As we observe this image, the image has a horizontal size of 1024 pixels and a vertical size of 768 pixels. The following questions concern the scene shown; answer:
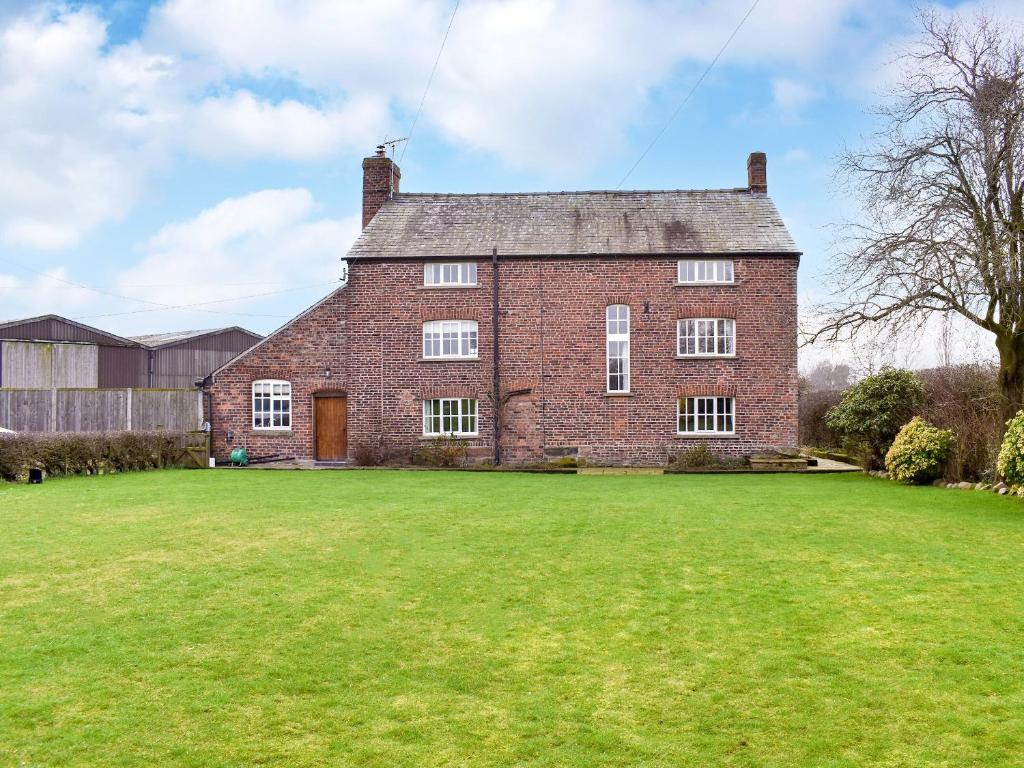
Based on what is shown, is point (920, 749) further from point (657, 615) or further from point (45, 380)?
point (45, 380)

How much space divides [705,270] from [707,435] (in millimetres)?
5219

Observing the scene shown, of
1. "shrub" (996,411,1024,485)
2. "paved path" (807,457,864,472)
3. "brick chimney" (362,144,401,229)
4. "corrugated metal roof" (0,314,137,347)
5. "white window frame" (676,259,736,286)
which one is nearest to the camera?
"shrub" (996,411,1024,485)

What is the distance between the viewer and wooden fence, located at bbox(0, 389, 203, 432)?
23438mm

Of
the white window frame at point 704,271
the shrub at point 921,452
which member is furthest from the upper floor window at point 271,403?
the shrub at point 921,452

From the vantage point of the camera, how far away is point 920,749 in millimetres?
4555

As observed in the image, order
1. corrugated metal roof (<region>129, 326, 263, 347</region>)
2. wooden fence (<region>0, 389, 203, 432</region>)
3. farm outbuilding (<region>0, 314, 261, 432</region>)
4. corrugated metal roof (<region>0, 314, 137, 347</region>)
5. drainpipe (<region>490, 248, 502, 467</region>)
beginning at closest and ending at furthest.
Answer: wooden fence (<region>0, 389, 203, 432</region>) < farm outbuilding (<region>0, 314, 261, 432</region>) < drainpipe (<region>490, 248, 502, 467</region>) < corrugated metal roof (<region>0, 314, 137, 347</region>) < corrugated metal roof (<region>129, 326, 263, 347</region>)

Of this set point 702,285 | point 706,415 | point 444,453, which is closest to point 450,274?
point 444,453

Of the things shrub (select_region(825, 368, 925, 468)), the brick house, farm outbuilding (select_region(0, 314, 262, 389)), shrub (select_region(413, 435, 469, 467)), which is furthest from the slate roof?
farm outbuilding (select_region(0, 314, 262, 389))

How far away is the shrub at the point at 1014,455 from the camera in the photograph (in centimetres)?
1367

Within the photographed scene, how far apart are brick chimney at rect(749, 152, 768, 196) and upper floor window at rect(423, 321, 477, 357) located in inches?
441

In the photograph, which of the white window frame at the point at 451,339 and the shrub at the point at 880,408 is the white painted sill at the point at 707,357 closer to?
the shrub at the point at 880,408

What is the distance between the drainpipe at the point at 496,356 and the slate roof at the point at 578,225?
0.51 metres

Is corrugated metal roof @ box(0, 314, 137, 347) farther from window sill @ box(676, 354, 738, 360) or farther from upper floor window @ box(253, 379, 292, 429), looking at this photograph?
window sill @ box(676, 354, 738, 360)

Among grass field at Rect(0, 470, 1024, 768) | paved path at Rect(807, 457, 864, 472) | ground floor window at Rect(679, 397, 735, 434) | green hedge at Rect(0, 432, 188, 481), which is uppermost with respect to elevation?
ground floor window at Rect(679, 397, 735, 434)
